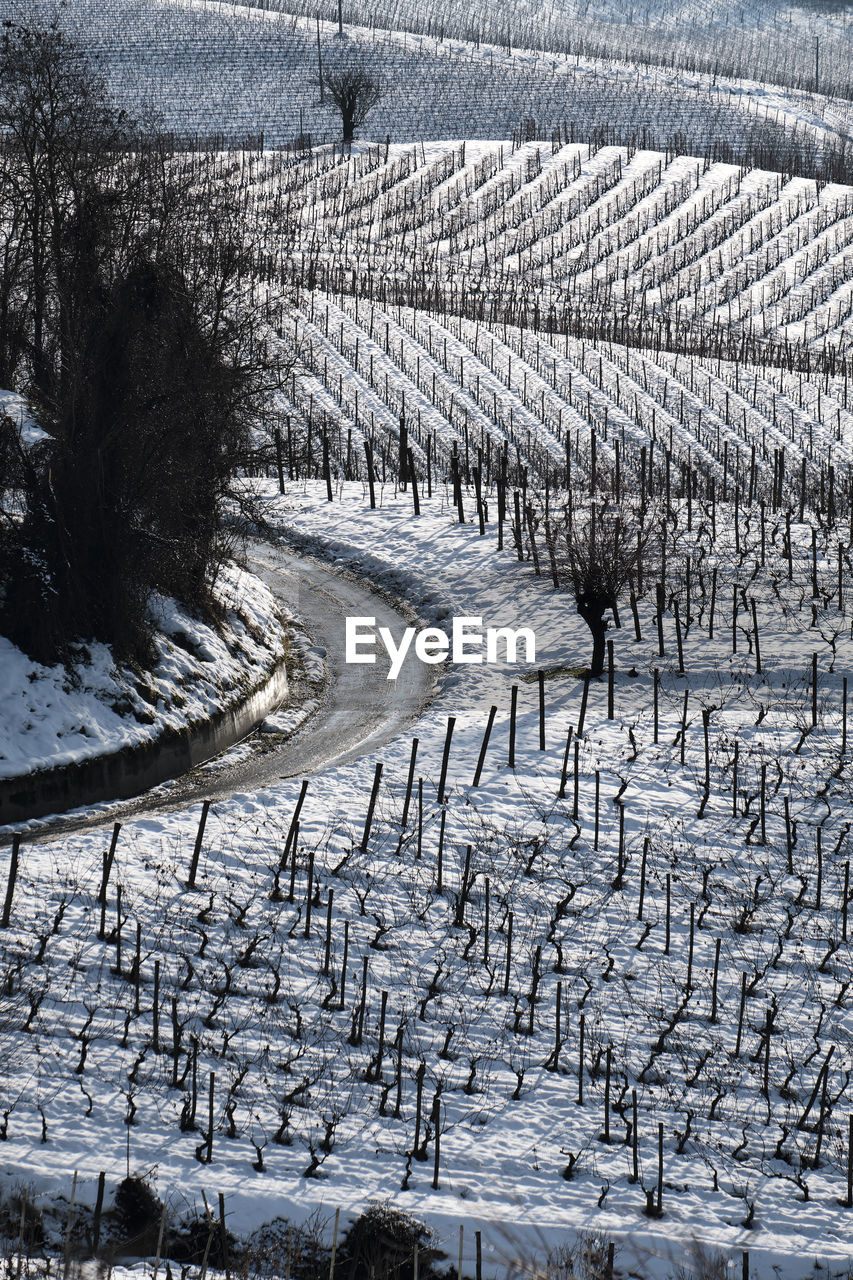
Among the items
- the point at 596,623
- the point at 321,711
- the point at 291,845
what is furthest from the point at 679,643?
the point at 291,845

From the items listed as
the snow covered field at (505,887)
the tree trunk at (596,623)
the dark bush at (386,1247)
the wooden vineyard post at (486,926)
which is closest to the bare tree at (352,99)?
the snow covered field at (505,887)

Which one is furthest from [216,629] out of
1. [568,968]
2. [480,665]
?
[568,968]

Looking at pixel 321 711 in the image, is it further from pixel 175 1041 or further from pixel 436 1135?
pixel 436 1135

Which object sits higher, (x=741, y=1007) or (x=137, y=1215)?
(x=741, y=1007)

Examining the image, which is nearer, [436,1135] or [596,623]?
[436,1135]

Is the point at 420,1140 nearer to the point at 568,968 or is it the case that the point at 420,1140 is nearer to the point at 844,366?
the point at 568,968

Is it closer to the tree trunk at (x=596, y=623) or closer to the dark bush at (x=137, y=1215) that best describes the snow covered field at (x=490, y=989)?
the dark bush at (x=137, y=1215)
